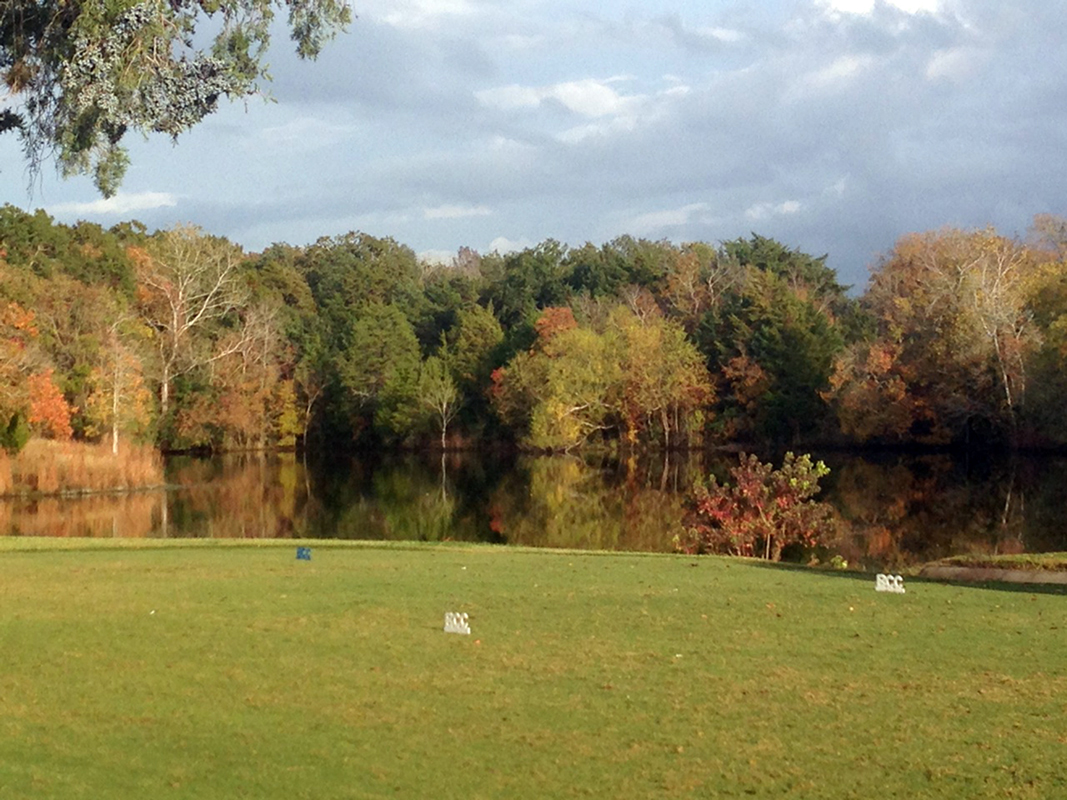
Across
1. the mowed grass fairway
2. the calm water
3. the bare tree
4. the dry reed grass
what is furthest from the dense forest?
the mowed grass fairway

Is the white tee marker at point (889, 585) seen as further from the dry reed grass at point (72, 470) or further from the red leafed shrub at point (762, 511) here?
the dry reed grass at point (72, 470)

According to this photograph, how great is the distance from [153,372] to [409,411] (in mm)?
18434

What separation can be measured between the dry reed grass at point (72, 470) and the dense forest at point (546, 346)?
2.80 meters

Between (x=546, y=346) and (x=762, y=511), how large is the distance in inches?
2174

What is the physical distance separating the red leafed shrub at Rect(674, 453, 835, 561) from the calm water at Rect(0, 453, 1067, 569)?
140 inches

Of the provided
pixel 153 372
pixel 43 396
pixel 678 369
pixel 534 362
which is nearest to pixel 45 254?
pixel 153 372

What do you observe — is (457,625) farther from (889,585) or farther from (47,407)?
(47,407)

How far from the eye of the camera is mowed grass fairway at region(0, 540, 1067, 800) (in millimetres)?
5840

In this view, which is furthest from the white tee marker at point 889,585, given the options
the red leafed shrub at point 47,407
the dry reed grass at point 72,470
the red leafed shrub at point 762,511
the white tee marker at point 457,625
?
the red leafed shrub at point 47,407

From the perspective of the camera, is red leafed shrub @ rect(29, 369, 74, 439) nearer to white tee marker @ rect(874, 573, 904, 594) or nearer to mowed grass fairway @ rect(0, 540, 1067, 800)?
mowed grass fairway @ rect(0, 540, 1067, 800)

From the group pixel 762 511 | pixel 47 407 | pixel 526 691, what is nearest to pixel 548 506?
pixel 47 407

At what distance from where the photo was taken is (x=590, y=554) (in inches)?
744

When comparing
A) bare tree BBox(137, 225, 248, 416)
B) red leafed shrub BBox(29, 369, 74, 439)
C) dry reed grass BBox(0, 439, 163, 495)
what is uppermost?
bare tree BBox(137, 225, 248, 416)

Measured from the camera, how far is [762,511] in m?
23.2
